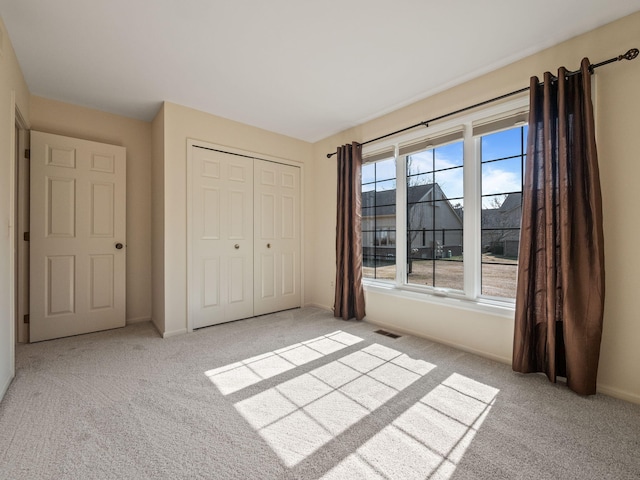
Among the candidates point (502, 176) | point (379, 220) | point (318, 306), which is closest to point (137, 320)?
A: point (318, 306)

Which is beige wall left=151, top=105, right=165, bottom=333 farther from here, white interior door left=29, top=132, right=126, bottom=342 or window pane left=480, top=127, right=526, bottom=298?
window pane left=480, top=127, right=526, bottom=298

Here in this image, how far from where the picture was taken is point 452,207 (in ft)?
9.43

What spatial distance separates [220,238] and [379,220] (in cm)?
195

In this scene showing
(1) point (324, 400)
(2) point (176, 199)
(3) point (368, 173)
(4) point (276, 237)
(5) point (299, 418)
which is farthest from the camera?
(4) point (276, 237)

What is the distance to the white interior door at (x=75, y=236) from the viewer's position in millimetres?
2871

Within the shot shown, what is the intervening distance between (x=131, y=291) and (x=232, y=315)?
123 centimetres

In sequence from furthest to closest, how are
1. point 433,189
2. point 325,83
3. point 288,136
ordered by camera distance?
point 288,136 → point 433,189 → point 325,83

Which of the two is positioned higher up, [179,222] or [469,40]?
[469,40]

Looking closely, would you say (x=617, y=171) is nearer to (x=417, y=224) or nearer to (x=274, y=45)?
(x=417, y=224)

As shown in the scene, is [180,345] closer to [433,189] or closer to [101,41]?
[101,41]

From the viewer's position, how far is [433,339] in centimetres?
288

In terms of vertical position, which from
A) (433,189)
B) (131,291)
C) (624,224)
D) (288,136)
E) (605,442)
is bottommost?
(605,442)

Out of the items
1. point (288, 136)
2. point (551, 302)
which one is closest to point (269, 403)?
point (551, 302)

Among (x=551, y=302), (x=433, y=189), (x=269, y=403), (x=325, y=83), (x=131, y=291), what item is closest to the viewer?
(x=269, y=403)
